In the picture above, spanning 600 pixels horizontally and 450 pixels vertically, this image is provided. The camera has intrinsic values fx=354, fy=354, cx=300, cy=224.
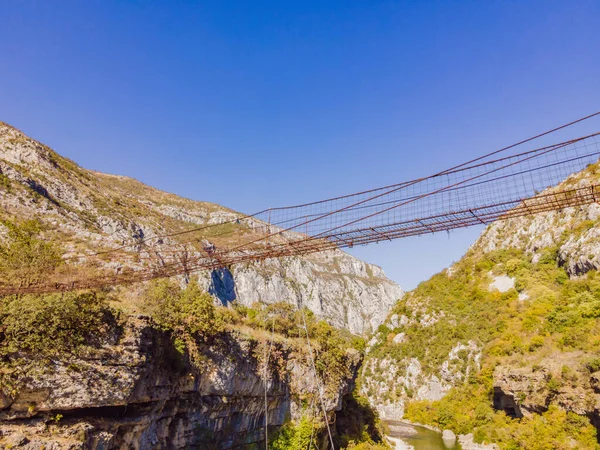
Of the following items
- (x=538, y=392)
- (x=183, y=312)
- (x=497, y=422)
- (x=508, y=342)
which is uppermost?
(x=183, y=312)

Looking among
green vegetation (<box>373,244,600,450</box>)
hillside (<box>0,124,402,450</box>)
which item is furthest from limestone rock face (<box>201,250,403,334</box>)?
hillside (<box>0,124,402,450</box>)

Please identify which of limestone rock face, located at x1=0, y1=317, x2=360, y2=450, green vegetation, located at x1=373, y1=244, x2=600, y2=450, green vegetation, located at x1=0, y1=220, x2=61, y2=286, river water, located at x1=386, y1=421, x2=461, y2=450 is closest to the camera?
limestone rock face, located at x1=0, y1=317, x2=360, y2=450

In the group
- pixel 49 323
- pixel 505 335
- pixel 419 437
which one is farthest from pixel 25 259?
pixel 505 335

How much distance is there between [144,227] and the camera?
72.4 metres

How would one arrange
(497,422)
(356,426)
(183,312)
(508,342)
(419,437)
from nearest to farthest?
(183,312), (356,426), (497,422), (419,437), (508,342)

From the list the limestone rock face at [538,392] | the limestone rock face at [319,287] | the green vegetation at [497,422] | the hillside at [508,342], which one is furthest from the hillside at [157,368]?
the limestone rock face at [319,287]

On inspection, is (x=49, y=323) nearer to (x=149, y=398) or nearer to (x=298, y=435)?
(x=149, y=398)

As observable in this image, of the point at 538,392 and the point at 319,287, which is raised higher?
the point at 319,287

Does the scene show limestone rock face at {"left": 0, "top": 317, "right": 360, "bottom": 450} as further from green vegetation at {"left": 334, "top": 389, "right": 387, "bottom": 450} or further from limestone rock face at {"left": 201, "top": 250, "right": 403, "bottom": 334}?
limestone rock face at {"left": 201, "top": 250, "right": 403, "bottom": 334}

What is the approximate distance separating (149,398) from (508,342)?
167 feet

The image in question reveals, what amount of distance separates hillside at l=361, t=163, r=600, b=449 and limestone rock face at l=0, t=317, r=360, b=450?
93.2 ft

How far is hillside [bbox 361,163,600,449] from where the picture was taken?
35.0m

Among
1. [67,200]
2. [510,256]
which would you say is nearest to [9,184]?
[67,200]

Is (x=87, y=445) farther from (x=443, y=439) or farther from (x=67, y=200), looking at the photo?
(x=67, y=200)
